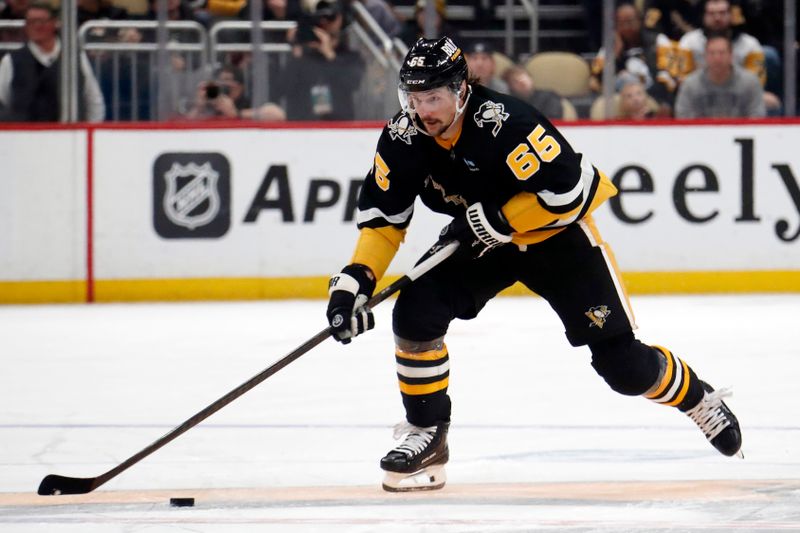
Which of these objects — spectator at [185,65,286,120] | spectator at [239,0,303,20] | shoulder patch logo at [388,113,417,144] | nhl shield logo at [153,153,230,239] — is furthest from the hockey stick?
spectator at [239,0,303,20]

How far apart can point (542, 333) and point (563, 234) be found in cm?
297

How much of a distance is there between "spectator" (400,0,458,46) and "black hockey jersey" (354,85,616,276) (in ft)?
14.9

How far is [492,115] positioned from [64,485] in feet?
4.29

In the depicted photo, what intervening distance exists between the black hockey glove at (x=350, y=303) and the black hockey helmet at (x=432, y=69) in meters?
0.48

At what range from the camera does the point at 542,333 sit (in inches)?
257

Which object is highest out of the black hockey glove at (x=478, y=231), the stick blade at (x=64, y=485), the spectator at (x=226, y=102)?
the spectator at (x=226, y=102)

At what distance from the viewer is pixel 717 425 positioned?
12.2ft

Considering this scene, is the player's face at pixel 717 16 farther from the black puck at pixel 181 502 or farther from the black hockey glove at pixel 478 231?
the black puck at pixel 181 502

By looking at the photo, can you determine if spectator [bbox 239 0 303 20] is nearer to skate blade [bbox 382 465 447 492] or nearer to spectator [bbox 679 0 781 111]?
spectator [bbox 679 0 781 111]

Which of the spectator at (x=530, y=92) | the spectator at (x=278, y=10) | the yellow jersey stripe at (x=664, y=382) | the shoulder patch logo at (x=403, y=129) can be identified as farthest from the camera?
the spectator at (x=530, y=92)

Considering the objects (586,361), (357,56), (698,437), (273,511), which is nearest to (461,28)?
(357,56)

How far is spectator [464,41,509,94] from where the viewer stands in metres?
8.07

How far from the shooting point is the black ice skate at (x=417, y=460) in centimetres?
352

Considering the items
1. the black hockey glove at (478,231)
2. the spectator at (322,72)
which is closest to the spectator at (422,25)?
the spectator at (322,72)
